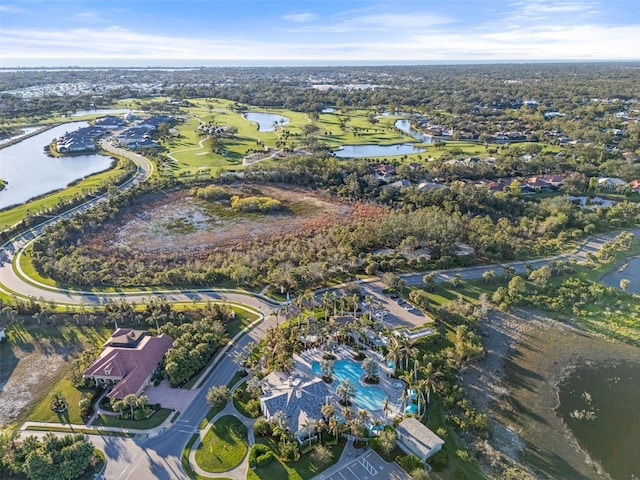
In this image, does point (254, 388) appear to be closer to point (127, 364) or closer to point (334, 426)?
point (334, 426)

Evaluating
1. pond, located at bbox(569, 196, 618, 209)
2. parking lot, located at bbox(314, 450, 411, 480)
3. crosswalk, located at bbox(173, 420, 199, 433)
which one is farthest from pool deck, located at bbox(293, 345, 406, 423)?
pond, located at bbox(569, 196, 618, 209)

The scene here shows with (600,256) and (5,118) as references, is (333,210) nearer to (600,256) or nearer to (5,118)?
(600,256)

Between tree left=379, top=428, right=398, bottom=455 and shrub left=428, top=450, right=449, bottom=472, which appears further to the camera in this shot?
tree left=379, top=428, right=398, bottom=455

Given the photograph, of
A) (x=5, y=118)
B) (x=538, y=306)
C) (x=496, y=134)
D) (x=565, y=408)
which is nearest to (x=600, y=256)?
(x=538, y=306)

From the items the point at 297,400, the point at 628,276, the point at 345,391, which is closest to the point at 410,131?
the point at 628,276

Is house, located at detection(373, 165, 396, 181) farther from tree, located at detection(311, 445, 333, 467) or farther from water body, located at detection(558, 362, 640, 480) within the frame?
tree, located at detection(311, 445, 333, 467)

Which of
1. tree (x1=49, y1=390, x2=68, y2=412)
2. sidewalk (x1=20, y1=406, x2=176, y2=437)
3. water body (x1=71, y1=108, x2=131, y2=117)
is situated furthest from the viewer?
water body (x1=71, y1=108, x2=131, y2=117)

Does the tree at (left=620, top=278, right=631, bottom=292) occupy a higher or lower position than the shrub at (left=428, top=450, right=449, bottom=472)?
higher
